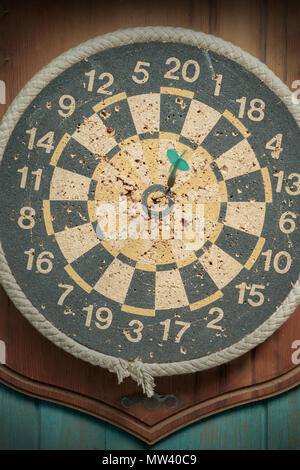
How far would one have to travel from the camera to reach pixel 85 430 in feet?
5.92

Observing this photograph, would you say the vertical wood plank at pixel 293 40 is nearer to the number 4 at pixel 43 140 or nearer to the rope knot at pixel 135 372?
the number 4 at pixel 43 140

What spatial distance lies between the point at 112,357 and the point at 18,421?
0.45 metres

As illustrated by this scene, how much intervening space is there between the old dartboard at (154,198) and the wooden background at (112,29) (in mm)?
173

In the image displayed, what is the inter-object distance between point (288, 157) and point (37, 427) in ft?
4.19

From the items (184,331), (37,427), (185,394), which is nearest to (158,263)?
(184,331)

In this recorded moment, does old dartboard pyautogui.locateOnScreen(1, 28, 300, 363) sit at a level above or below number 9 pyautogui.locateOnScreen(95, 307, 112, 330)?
above

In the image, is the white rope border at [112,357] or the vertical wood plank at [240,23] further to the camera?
the vertical wood plank at [240,23]

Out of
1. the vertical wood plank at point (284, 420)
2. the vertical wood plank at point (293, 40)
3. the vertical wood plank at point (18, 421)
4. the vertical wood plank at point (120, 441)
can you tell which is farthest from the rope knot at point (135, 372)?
the vertical wood plank at point (293, 40)

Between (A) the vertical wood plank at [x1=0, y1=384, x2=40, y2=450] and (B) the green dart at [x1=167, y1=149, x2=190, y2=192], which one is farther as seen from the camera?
(A) the vertical wood plank at [x1=0, y1=384, x2=40, y2=450]

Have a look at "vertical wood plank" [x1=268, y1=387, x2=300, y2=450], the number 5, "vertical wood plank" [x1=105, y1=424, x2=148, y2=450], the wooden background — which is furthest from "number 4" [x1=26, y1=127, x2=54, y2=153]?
"vertical wood plank" [x1=268, y1=387, x2=300, y2=450]

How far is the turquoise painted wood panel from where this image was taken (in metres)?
1.80

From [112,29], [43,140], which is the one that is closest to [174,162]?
[43,140]

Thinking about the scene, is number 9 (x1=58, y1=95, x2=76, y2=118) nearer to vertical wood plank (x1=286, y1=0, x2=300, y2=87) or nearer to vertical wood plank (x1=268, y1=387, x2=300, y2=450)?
vertical wood plank (x1=286, y1=0, x2=300, y2=87)

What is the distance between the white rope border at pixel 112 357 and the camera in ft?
5.45
